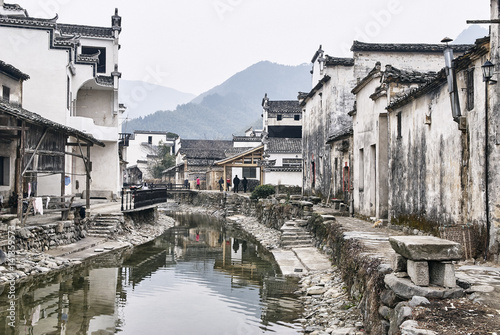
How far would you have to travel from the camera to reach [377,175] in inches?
576

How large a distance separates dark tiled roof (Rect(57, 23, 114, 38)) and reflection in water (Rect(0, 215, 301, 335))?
18275 mm

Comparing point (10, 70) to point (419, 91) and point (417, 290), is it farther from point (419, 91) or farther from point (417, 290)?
point (417, 290)

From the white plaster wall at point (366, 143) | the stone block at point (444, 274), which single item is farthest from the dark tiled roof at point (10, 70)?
the stone block at point (444, 274)

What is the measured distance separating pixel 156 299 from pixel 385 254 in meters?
5.64

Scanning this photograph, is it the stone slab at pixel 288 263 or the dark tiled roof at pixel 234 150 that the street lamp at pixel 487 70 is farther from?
the dark tiled roof at pixel 234 150

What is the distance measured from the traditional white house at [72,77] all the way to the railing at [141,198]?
2.55 m

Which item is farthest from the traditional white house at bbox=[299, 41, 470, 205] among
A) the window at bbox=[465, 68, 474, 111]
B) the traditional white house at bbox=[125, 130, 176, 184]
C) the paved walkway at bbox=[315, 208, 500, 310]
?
the traditional white house at bbox=[125, 130, 176, 184]

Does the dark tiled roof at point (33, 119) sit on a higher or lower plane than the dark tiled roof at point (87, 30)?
lower

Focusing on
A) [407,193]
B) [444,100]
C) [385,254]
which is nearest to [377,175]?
[407,193]

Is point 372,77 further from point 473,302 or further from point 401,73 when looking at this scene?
point 473,302

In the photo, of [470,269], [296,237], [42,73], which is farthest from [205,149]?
[470,269]

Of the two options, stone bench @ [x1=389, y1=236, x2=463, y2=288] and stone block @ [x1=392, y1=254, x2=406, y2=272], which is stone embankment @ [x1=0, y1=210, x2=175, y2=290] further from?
stone bench @ [x1=389, y1=236, x2=463, y2=288]

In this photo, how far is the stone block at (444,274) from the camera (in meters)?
5.75

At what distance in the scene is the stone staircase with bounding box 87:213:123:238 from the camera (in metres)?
19.2
